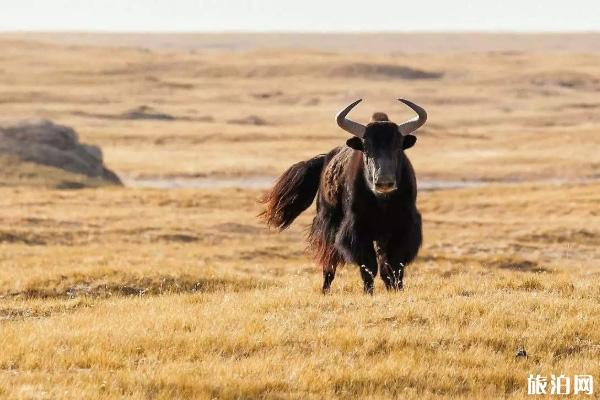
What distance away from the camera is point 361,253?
38.2 ft

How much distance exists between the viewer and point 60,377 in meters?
7.82

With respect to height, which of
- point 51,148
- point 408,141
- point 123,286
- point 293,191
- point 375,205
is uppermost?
point 408,141

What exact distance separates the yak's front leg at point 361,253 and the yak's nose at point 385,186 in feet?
2.92

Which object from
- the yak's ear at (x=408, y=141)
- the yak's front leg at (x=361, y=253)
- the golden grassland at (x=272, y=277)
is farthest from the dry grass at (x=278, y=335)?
the yak's ear at (x=408, y=141)

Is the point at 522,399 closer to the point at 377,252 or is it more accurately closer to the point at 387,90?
the point at 377,252

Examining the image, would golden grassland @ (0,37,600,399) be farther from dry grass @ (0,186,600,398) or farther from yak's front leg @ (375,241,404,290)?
yak's front leg @ (375,241,404,290)

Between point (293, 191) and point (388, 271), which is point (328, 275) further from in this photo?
point (293, 191)

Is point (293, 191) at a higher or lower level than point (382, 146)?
lower

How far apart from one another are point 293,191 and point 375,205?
216cm

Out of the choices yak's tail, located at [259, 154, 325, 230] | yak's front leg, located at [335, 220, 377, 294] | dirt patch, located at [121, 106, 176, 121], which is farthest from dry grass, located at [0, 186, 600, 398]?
dirt patch, located at [121, 106, 176, 121]

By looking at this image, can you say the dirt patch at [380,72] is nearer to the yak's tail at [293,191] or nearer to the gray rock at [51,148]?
the gray rock at [51,148]

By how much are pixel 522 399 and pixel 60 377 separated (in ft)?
10.4

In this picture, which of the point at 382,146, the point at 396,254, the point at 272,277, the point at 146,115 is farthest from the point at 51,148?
the point at 146,115

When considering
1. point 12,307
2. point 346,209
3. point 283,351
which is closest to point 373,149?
point 346,209
